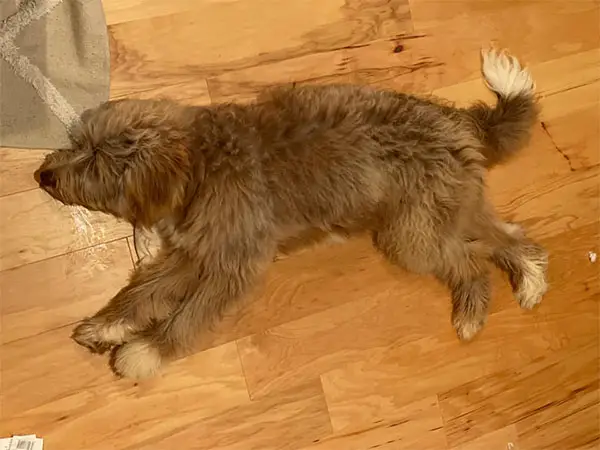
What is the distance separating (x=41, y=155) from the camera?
1.91 metres

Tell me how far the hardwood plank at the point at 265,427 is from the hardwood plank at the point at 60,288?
382 mm

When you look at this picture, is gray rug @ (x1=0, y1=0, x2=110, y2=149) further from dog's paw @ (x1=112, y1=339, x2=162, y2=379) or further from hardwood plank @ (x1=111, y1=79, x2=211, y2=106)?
dog's paw @ (x1=112, y1=339, x2=162, y2=379)

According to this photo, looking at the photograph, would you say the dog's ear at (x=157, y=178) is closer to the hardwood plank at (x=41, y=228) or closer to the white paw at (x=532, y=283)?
the hardwood plank at (x=41, y=228)

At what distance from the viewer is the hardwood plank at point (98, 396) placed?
187cm

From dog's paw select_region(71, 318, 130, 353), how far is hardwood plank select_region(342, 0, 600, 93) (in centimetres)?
95

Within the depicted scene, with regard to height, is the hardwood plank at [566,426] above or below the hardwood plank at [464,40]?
below

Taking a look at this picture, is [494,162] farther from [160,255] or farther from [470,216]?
[160,255]

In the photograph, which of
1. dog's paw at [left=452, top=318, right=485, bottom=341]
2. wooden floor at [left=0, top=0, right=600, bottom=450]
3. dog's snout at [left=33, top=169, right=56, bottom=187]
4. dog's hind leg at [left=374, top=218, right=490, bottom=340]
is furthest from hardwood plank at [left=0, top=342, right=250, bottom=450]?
dog's paw at [left=452, top=318, right=485, bottom=341]

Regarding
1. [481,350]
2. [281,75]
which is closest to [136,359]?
[281,75]

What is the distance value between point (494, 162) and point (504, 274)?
33 cm

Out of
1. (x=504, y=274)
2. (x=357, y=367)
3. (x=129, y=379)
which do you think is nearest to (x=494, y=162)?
(x=504, y=274)

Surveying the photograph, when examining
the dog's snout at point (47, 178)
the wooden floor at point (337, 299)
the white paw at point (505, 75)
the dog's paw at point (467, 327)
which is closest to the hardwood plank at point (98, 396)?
the wooden floor at point (337, 299)

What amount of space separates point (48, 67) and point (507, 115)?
1.21 m

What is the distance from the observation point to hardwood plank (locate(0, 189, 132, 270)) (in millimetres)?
1888
